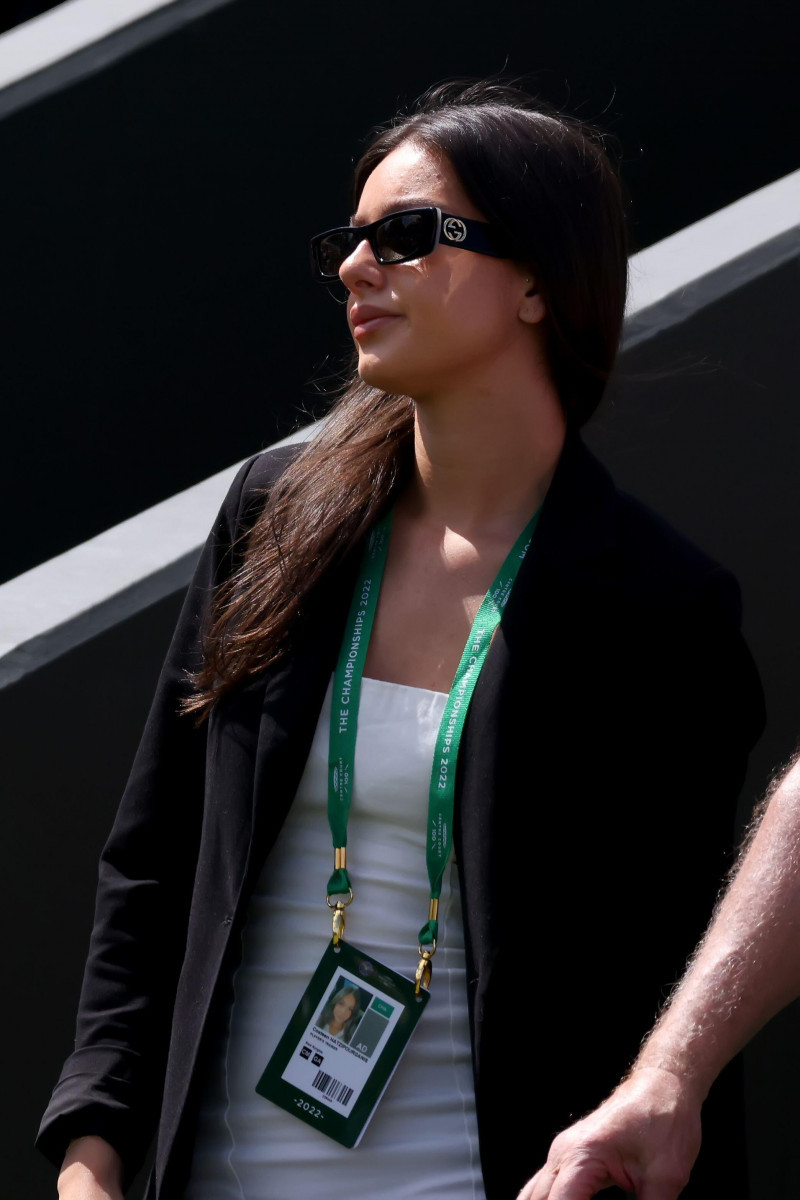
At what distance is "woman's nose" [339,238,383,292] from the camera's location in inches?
82.3

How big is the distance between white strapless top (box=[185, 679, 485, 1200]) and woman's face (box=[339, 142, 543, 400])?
46 centimetres

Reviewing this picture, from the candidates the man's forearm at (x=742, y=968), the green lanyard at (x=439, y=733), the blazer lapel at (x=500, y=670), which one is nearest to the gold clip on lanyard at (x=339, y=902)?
the green lanyard at (x=439, y=733)

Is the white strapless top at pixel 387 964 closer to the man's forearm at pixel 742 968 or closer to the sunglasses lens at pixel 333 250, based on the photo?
the man's forearm at pixel 742 968

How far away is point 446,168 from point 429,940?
1.08 m

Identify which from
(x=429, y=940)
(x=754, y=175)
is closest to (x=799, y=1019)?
(x=429, y=940)

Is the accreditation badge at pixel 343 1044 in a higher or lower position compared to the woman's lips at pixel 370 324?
lower

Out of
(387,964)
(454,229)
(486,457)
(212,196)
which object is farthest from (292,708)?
(212,196)

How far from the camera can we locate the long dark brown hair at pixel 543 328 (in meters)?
2.09

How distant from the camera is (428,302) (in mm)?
2068

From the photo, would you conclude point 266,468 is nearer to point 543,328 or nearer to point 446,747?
point 543,328

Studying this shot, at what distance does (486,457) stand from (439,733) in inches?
17.9

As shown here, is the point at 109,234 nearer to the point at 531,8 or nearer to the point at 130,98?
the point at 130,98

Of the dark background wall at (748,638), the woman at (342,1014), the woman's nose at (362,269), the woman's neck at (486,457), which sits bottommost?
the dark background wall at (748,638)

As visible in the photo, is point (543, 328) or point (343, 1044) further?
point (543, 328)
